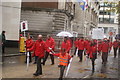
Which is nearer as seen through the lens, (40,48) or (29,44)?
(40,48)

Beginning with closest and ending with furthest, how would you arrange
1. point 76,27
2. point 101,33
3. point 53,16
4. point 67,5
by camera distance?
point 101,33
point 53,16
point 67,5
point 76,27

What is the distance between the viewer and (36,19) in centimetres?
3225

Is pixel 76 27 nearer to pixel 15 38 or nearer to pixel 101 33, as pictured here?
pixel 15 38

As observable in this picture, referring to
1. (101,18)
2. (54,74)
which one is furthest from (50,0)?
(101,18)

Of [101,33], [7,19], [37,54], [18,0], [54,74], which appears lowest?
[54,74]

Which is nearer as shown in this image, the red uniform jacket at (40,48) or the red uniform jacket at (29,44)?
the red uniform jacket at (40,48)

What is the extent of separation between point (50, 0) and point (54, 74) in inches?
908

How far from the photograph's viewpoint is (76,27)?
145ft

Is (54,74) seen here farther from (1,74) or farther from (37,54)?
(1,74)

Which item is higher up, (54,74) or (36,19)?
(36,19)

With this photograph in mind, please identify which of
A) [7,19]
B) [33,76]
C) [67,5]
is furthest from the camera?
[67,5]

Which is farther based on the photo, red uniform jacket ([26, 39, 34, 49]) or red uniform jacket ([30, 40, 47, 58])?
red uniform jacket ([26, 39, 34, 49])

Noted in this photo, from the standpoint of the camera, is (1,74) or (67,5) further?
(67,5)

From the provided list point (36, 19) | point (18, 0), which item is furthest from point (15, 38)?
point (36, 19)
